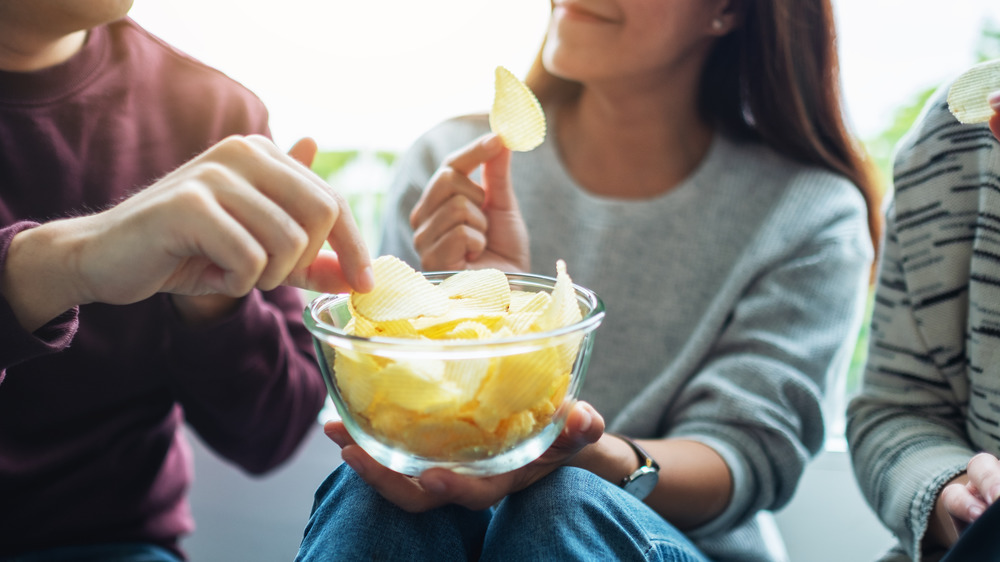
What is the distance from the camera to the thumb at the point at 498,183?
929 millimetres

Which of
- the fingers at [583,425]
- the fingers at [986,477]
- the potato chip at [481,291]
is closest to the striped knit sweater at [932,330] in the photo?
the fingers at [986,477]

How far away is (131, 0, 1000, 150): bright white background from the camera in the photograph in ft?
5.18

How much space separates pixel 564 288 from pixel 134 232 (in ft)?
0.95

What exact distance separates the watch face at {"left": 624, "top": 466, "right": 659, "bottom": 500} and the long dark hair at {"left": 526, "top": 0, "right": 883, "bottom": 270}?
1.85ft

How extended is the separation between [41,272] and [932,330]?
2.70 feet

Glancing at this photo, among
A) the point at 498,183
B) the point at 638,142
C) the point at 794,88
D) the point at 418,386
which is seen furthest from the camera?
the point at 638,142

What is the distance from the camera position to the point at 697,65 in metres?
1.16

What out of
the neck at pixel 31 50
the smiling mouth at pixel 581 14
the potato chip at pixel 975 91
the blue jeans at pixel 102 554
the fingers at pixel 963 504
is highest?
the potato chip at pixel 975 91

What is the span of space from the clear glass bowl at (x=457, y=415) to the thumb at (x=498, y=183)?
1.27 ft

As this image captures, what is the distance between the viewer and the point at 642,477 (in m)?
0.75

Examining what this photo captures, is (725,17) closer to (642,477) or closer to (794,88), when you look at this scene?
(794,88)

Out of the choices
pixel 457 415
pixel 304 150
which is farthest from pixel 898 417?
pixel 304 150

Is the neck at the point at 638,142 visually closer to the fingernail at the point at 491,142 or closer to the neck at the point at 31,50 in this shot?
the fingernail at the point at 491,142

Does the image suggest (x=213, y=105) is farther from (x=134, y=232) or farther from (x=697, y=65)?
(x=697, y=65)
